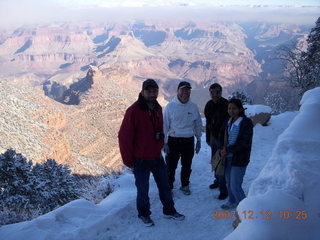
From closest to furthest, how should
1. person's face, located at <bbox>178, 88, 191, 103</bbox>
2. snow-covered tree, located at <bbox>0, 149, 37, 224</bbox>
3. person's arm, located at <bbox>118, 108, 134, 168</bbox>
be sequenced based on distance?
1. person's arm, located at <bbox>118, 108, 134, 168</bbox>
2. person's face, located at <bbox>178, 88, 191, 103</bbox>
3. snow-covered tree, located at <bbox>0, 149, 37, 224</bbox>

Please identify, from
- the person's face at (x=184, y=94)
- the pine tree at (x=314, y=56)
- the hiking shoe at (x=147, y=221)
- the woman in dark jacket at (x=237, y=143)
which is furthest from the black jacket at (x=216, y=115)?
the pine tree at (x=314, y=56)

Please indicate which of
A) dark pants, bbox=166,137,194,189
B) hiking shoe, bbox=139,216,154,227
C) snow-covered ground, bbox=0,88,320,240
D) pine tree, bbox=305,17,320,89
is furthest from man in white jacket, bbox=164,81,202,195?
pine tree, bbox=305,17,320,89

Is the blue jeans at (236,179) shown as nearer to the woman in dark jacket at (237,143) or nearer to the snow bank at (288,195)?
the woman in dark jacket at (237,143)

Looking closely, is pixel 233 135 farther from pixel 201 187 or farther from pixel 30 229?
pixel 30 229

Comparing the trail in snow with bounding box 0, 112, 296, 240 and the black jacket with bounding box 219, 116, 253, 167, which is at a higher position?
the black jacket with bounding box 219, 116, 253, 167

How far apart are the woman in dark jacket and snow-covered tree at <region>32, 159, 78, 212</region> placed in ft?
29.6

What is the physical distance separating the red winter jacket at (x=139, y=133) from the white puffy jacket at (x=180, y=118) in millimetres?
774

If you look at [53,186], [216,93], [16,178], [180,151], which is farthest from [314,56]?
[16,178]

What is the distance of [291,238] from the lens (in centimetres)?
255

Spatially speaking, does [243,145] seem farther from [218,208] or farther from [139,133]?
[139,133]

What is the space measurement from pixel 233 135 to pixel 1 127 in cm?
2518

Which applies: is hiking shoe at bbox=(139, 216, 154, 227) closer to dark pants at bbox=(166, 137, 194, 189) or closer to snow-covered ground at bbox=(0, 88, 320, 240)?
snow-covered ground at bbox=(0, 88, 320, 240)

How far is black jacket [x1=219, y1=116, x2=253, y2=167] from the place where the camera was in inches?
175

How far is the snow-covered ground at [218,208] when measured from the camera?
2.74m
